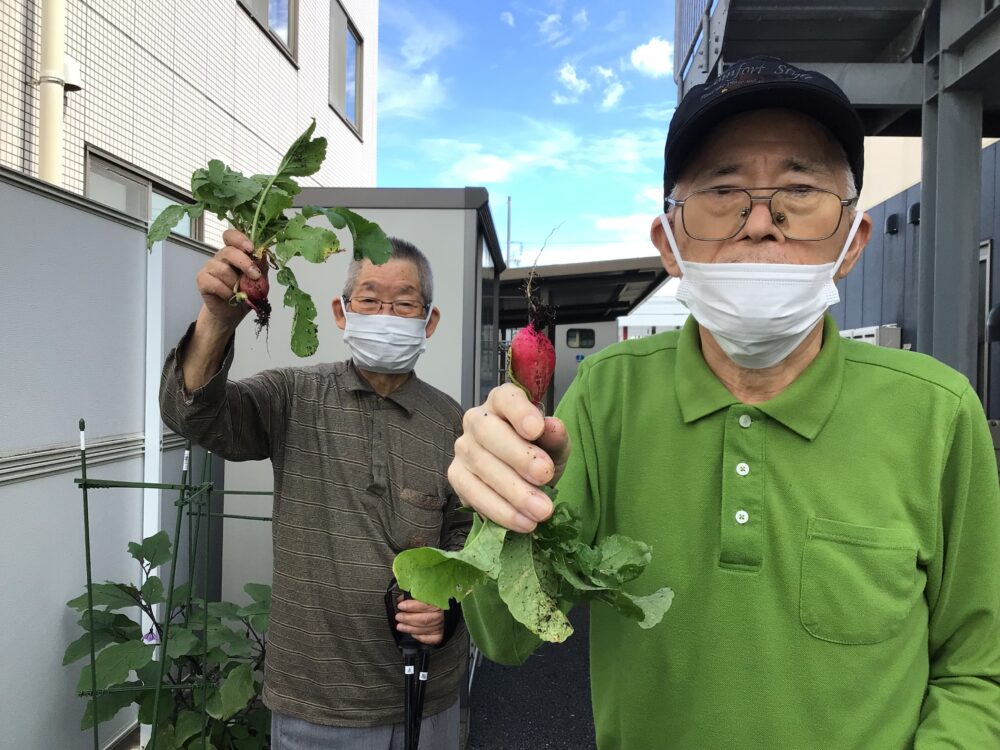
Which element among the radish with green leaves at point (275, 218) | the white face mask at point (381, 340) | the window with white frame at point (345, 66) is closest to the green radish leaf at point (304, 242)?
the radish with green leaves at point (275, 218)

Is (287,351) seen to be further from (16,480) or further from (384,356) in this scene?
(384,356)

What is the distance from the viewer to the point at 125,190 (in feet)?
20.4

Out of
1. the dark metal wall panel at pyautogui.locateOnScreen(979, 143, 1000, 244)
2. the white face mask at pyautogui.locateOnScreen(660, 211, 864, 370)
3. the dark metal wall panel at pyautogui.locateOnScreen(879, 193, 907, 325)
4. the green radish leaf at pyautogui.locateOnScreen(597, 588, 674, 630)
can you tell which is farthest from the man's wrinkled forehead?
the dark metal wall panel at pyautogui.locateOnScreen(879, 193, 907, 325)

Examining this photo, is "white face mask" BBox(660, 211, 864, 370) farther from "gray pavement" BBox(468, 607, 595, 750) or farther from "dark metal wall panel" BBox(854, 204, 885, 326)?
"dark metal wall panel" BBox(854, 204, 885, 326)

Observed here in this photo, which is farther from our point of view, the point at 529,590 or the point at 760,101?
the point at 760,101

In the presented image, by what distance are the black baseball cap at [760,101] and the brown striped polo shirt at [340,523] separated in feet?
4.85

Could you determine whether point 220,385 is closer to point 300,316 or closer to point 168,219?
point 300,316

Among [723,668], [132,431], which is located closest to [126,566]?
[132,431]

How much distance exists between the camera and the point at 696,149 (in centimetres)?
134

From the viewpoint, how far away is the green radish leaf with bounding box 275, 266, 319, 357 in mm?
1743

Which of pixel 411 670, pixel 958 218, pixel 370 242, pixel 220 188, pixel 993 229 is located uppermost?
pixel 993 229

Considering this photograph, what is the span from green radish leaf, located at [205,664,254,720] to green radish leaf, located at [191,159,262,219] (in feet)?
7.47

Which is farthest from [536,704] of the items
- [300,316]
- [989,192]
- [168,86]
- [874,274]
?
[874,274]

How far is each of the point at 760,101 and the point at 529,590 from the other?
102cm
